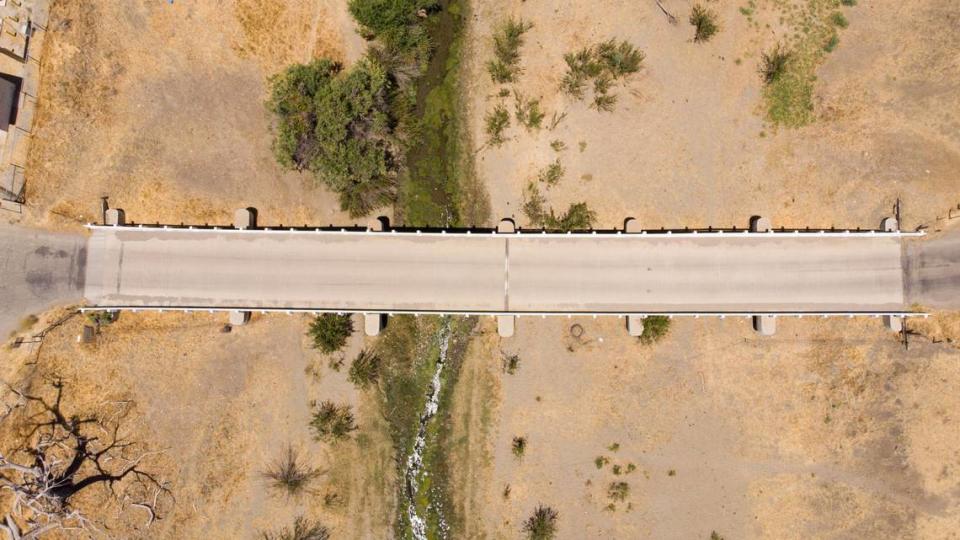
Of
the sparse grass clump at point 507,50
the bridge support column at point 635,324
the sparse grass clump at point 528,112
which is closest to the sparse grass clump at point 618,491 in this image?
the bridge support column at point 635,324

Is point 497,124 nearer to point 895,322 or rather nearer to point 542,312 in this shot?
point 542,312

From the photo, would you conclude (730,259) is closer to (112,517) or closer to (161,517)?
(161,517)

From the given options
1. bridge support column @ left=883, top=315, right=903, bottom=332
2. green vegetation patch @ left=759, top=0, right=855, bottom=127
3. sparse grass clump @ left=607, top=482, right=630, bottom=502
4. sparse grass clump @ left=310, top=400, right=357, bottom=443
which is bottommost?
sparse grass clump @ left=607, top=482, right=630, bottom=502

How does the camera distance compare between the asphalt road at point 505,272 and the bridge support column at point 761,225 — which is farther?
the bridge support column at point 761,225

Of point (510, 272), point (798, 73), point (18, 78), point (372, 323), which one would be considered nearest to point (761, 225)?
point (798, 73)

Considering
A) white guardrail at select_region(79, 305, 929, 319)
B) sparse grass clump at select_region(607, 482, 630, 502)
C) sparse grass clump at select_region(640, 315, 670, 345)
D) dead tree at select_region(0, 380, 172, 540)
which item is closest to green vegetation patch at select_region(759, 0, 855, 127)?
white guardrail at select_region(79, 305, 929, 319)

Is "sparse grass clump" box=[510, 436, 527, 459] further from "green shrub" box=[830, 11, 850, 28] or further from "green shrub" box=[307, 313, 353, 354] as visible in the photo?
"green shrub" box=[830, 11, 850, 28]

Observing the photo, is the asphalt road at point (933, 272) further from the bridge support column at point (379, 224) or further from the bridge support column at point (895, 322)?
the bridge support column at point (379, 224)

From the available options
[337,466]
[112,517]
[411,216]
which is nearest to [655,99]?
[411,216]
